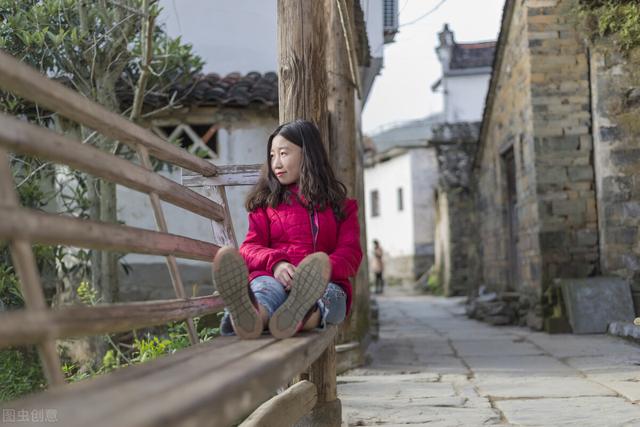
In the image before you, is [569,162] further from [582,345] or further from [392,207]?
[392,207]

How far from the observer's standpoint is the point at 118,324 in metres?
1.78

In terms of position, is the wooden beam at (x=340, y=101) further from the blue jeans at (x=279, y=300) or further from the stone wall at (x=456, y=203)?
the stone wall at (x=456, y=203)

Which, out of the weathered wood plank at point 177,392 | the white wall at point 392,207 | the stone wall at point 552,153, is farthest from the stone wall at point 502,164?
the white wall at point 392,207

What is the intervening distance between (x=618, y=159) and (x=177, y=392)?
7.35m

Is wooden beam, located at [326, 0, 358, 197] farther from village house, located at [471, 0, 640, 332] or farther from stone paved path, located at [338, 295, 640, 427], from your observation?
Result: village house, located at [471, 0, 640, 332]

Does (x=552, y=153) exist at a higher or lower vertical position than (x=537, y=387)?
higher

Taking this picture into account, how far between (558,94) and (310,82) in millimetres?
5837

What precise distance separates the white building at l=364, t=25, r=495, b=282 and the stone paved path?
1478cm

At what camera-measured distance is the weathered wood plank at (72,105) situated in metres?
1.48

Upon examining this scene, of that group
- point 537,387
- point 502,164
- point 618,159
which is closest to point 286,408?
point 537,387

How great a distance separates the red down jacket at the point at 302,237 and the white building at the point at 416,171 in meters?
18.7

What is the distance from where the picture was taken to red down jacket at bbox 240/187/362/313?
2770 millimetres

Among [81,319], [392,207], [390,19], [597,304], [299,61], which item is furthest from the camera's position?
[392,207]

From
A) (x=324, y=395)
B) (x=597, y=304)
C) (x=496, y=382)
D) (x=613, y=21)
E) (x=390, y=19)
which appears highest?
(x=390, y=19)
